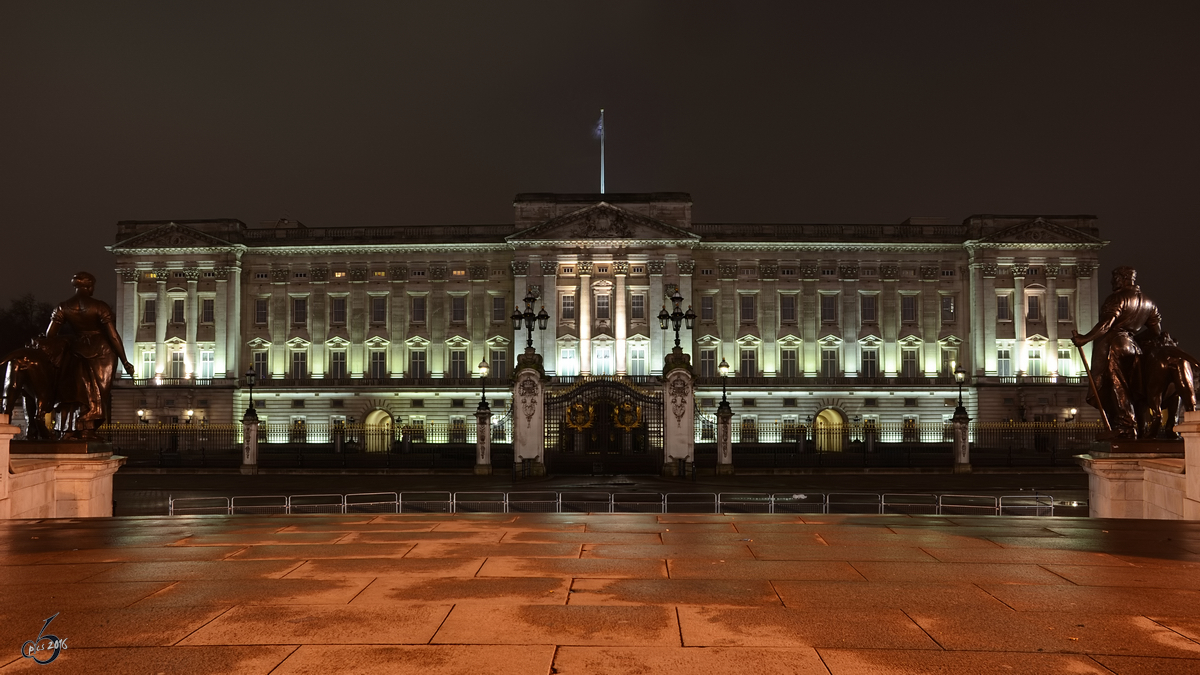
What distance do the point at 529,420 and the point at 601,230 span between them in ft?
103

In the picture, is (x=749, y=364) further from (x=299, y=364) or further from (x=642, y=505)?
(x=642, y=505)

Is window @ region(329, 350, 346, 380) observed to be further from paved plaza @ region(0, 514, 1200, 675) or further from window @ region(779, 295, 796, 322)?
paved plaza @ region(0, 514, 1200, 675)

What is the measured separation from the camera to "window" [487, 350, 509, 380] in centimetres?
6109

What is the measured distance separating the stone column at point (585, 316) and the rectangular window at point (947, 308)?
24.4 meters

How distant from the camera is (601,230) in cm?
5953

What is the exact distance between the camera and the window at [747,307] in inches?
2420

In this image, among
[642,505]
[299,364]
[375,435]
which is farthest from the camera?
[299,364]

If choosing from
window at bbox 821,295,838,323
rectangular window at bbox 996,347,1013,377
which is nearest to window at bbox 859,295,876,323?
window at bbox 821,295,838,323

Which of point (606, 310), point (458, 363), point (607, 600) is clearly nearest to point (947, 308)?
point (606, 310)

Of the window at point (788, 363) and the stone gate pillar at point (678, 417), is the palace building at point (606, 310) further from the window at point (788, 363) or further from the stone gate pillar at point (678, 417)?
the stone gate pillar at point (678, 417)

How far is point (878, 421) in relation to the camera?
193ft

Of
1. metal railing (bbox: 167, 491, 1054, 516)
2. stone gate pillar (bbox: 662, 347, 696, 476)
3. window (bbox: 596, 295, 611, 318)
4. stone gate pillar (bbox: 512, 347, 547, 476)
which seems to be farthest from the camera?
window (bbox: 596, 295, 611, 318)

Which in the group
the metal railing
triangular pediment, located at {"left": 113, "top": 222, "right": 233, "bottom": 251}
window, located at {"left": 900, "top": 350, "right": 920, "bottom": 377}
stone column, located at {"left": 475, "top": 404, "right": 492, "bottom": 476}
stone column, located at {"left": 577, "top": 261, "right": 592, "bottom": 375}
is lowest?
the metal railing

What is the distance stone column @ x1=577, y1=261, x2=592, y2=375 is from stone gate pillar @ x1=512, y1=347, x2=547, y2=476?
94.3ft
